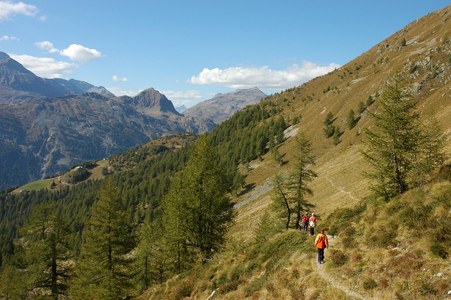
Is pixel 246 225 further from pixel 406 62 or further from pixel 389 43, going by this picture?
pixel 389 43

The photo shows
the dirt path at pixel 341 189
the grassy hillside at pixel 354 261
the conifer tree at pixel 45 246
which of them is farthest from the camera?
the dirt path at pixel 341 189

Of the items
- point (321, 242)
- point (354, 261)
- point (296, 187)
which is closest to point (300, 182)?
point (296, 187)

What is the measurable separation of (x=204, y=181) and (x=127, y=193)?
551ft

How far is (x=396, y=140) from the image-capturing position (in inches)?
1193

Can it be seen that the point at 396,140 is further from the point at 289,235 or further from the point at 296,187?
the point at 296,187

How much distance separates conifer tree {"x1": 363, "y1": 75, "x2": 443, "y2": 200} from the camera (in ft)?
99.3

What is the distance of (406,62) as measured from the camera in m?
111

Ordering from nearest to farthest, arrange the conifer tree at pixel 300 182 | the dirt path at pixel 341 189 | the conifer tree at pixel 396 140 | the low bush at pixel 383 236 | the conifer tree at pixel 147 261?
the low bush at pixel 383 236
the conifer tree at pixel 396 140
the conifer tree at pixel 300 182
the conifer tree at pixel 147 261
the dirt path at pixel 341 189

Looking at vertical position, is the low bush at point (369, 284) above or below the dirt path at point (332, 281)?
above

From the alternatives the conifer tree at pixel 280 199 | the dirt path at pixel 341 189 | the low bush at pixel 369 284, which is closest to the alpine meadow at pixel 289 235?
the low bush at pixel 369 284

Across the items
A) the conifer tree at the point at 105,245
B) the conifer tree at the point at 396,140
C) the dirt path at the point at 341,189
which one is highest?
the conifer tree at the point at 396,140

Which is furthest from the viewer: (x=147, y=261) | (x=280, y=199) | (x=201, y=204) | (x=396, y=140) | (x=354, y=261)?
(x=147, y=261)

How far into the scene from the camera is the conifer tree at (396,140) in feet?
99.3

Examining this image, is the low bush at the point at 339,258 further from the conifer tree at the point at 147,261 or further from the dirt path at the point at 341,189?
the dirt path at the point at 341,189
